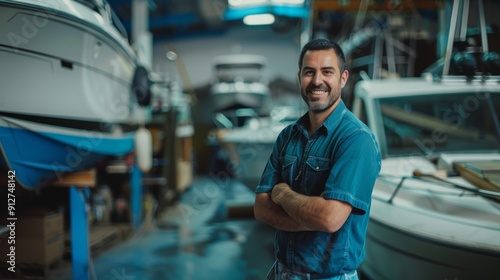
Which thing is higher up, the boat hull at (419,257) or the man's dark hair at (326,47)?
the man's dark hair at (326,47)

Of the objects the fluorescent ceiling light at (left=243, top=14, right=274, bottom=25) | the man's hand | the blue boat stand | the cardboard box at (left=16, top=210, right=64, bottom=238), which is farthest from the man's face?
the fluorescent ceiling light at (left=243, top=14, right=274, bottom=25)

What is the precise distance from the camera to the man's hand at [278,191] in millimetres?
1521

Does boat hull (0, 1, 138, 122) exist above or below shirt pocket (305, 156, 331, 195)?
above

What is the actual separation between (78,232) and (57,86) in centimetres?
106

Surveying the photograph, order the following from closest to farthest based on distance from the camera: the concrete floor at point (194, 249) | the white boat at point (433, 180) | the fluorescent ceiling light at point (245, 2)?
the white boat at point (433, 180), the concrete floor at point (194, 249), the fluorescent ceiling light at point (245, 2)

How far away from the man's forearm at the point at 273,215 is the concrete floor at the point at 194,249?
2.00m

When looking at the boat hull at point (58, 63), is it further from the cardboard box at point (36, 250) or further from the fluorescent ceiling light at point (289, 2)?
the fluorescent ceiling light at point (289, 2)

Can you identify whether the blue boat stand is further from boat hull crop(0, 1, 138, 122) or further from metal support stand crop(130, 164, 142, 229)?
metal support stand crop(130, 164, 142, 229)

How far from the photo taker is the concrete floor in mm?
3529

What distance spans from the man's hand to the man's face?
0.31 m

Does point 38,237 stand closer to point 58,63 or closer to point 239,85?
point 58,63

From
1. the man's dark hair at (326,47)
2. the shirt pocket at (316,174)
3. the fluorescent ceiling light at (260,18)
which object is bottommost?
the shirt pocket at (316,174)

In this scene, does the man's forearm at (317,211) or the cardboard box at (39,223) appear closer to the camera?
the man's forearm at (317,211)

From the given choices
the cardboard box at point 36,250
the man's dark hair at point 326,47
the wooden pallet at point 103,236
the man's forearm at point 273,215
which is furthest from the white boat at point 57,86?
the man's dark hair at point 326,47
